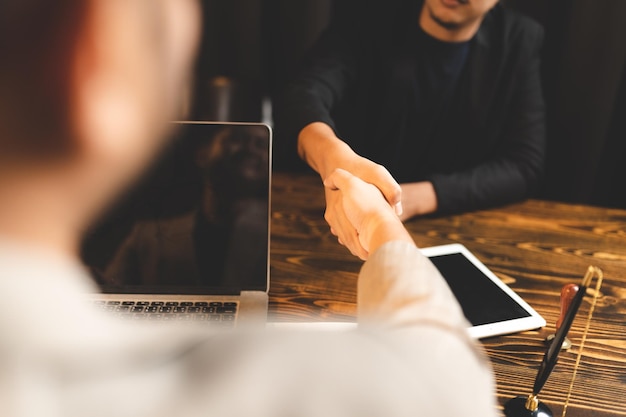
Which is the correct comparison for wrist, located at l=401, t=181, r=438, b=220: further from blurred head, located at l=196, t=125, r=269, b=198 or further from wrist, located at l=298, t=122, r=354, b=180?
blurred head, located at l=196, t=125, r=269, b=198

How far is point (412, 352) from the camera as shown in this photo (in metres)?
0.42

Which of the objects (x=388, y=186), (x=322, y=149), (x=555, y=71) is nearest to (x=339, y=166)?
(x=322, y=149)

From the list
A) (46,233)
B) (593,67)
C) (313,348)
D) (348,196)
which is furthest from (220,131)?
(593,67)

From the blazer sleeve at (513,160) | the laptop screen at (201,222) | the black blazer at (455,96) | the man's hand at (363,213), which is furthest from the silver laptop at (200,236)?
the black blazer at (455,96)

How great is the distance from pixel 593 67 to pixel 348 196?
62.0 inches

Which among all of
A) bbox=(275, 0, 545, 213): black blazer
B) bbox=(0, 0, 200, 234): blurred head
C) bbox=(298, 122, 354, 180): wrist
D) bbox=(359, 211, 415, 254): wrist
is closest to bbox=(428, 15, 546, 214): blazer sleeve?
bbox=(275, 0, 545, 213): black blazer

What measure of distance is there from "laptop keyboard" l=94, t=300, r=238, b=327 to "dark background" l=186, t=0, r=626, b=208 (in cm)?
127

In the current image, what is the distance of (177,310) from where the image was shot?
83 centimetres

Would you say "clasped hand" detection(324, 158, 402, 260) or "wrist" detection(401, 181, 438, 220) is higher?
"clasped hand" detection(324, 158, 402, 260)

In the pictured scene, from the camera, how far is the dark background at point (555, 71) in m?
2.00

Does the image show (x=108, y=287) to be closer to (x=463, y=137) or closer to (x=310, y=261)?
(x=310, y=261)

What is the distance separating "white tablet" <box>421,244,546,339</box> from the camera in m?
0.86

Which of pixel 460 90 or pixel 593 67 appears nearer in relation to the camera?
pixel 460 90

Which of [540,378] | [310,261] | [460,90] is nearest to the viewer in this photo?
[540,378]
